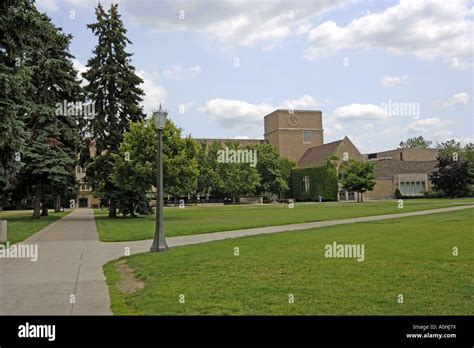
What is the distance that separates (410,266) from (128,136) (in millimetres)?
27856

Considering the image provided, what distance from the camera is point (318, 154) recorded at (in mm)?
96625

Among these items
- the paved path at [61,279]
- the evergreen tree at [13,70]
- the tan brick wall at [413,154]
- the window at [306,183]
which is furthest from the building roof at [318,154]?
the evergreen tree at [13,70]

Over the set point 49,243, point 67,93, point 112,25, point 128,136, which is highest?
point 112,25

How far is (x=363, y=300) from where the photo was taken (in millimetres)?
7117

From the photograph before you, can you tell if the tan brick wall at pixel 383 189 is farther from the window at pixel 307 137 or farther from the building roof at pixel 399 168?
the window at pixel 307 137

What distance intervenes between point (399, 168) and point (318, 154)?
15967 mm

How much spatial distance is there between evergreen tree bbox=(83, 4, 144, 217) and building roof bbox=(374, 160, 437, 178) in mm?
64228

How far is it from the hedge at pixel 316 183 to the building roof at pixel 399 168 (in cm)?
1262

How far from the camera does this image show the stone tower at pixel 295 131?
108938mm

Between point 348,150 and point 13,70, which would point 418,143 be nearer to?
point 348,150

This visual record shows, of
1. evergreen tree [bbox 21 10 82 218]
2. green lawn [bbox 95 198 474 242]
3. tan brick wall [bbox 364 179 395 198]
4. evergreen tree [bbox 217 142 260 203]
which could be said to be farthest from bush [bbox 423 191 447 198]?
evergreen tree [bbox 21 10 82 218]
